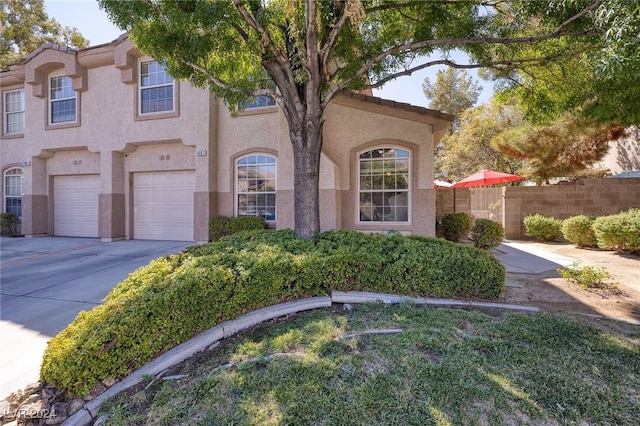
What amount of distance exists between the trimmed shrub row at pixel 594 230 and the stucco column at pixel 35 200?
19464 mm

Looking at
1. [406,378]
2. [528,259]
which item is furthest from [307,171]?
[528,259]

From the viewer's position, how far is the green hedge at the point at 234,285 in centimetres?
309

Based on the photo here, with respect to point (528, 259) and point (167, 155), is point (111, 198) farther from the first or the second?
point (528, 259)

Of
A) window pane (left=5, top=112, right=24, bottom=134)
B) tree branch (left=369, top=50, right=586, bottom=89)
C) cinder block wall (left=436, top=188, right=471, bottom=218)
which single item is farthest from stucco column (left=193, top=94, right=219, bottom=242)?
window pane (left=5, top=112, right=24, bottom=134)

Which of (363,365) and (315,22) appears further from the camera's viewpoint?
(315,22)

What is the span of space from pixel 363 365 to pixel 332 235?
143 inches

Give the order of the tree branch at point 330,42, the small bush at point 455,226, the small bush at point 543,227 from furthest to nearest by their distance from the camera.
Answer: the small bush at point 543,227 < the small bush at point 455,226 < the tree branch at point 330,42

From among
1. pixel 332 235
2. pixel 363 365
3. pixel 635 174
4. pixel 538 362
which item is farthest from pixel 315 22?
pixel 635 174

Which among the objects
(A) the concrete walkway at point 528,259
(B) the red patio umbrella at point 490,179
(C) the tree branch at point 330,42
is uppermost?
(C) the tree branch at point 330,42

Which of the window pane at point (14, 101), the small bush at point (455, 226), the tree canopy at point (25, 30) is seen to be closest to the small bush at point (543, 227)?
the small bush at point (455, 226)

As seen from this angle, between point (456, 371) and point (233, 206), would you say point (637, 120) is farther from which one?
point (233, 206)

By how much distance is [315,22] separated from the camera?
18.8 ft

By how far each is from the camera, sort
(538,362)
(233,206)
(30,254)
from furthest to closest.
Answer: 1. (233,206)
2. (30,254)
3. (538,362)

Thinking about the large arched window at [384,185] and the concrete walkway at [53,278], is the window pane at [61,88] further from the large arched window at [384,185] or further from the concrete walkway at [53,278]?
the large arched window at [384,185]
